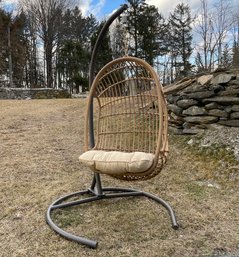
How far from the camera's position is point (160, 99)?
1.99m

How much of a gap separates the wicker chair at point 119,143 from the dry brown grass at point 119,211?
95mm

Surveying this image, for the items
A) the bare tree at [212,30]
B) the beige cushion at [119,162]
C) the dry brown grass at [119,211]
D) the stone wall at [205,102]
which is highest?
the bare tree at [212,30]

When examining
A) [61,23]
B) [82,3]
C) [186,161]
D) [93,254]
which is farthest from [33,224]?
[82,3]

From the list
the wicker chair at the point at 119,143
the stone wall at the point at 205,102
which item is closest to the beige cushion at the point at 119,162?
the wicker chair at the point at 119,143

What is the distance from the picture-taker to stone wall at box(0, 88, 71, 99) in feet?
38.1

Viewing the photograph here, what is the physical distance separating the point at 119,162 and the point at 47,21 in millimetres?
17272

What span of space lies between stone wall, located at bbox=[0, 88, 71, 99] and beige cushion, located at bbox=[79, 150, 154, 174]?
34.1 feet

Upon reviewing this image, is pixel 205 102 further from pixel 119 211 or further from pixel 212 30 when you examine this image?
pixel 212 30

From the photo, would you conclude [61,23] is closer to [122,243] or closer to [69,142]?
[69,142]

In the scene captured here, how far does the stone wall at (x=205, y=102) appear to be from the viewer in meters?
3.25

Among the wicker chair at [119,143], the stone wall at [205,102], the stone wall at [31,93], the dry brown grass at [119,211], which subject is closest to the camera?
the dry brown grass at [119,211]

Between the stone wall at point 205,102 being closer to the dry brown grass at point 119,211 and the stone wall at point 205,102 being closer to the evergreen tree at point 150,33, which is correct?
the dry brown grass at point 119,211

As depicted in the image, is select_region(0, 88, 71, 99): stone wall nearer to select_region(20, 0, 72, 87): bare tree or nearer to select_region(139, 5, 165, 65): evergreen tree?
select_region(139, 5, 165, 65): evergreen tree

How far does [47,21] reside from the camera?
690 inches
